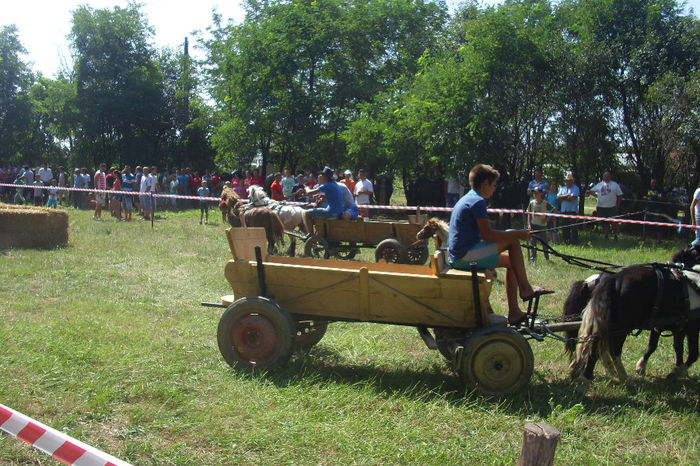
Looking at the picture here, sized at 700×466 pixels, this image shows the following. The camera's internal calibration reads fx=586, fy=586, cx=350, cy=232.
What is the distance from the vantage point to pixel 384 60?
81.7 feet

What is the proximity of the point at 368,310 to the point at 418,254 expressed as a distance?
5.81 meters

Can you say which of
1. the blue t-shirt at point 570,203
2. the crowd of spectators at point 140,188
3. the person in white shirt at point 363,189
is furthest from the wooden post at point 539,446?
the person in white shirt at point 363,189

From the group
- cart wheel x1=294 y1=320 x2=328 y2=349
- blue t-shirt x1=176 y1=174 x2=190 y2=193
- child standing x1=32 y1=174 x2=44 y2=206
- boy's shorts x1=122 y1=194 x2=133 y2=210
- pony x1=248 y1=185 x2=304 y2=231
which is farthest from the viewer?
blue t-shirt x1=176 y1=174 x2=190 y2=193

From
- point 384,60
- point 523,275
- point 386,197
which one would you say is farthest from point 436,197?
point 523,275

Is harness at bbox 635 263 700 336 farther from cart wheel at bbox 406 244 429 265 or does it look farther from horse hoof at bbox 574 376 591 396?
cart wheel at bbox 406 244 429 265

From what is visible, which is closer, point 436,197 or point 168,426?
point 168,426

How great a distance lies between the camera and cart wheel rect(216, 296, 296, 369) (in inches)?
205

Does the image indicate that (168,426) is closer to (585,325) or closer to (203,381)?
(203,381)

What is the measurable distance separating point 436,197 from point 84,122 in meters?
17.8

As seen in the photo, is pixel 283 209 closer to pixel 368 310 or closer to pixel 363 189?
pixel 363 189

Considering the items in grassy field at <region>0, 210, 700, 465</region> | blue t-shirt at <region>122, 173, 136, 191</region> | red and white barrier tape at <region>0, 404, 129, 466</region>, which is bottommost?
grassy field at <region>0, 210, 700, 465</region>

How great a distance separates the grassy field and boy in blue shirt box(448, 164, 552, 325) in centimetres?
103

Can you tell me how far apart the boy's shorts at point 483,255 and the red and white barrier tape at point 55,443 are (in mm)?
3379

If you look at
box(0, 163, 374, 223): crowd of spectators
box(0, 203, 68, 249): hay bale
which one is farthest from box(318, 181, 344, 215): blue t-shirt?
box(0, 203, 68, 249): hay bale
